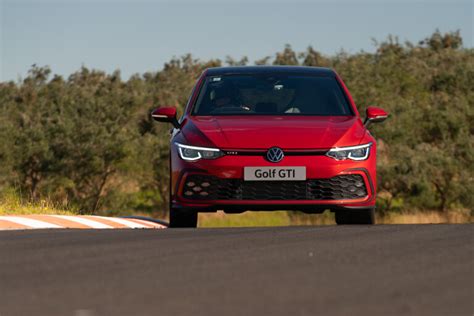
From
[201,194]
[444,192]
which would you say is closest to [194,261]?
[201,194]

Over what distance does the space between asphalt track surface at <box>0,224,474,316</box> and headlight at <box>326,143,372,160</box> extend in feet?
3.96

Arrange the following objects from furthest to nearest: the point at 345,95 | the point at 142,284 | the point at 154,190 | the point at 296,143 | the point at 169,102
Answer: the point at 169,102 → the point at 154,190 → the point at 345,95 → the point at 296,143 → the point at 142,284

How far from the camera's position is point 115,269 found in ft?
20.9

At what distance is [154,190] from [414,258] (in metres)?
45.1

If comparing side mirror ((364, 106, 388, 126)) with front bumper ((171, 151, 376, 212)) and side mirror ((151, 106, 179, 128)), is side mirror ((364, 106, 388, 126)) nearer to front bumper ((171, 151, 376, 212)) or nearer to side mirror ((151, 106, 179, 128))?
front bumper ((171, 151, 376, 212))

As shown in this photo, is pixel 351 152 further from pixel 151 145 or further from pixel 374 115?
pixel 151 145

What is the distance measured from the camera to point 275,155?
9.66 meters

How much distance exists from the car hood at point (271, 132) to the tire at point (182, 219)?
731mm

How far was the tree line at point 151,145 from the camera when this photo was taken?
42250mm

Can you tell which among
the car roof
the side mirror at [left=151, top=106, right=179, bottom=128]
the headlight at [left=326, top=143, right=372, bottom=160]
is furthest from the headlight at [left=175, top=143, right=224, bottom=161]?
the car roof

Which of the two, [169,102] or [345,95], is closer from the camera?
[345,95]

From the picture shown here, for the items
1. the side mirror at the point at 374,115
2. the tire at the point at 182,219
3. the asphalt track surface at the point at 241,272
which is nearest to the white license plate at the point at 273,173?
the tire at the point at 182,219

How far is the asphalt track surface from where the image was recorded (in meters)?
5.08

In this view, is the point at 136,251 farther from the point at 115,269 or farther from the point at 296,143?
the point at 296,143
